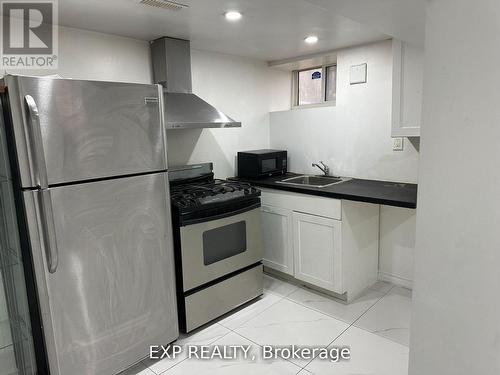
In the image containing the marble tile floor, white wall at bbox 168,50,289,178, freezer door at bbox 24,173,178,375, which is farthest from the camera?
white wall at bbox 168,50,289,178

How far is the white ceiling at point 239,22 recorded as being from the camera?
1.92m

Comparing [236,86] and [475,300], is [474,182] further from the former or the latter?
[236,86]

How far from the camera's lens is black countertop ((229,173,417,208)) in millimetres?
2305

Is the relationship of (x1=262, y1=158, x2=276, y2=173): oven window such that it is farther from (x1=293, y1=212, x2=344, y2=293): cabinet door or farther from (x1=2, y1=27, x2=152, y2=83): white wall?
(x1=2, y1=27, x2=152, y2=83): white wall

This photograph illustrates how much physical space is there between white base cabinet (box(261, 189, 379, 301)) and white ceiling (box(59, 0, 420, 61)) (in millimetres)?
1300

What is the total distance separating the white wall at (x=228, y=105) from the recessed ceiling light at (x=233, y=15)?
875 mm

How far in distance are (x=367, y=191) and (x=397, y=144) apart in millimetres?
604

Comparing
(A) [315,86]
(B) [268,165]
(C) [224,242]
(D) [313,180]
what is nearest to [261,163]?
(B) [268,165]

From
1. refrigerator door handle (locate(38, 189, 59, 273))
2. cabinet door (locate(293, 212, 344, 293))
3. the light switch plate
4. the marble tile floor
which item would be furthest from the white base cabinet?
refrigerator door handle (locate(38, 189, 59, 273))

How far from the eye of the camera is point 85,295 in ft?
5.78

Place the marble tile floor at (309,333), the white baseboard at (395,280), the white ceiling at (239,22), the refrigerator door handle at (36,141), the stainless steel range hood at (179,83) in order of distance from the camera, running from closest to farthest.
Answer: the refrigerator door handle at (36,141) → the white ceiling at (239,22) → the marble tile floor at (309,333) → the stainless steel range hood at (179,83) → the white baseboard at (395,280)

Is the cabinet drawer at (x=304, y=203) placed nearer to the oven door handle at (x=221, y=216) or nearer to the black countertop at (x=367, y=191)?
the black countertop at (x=367, y=191)

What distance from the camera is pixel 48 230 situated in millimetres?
1579

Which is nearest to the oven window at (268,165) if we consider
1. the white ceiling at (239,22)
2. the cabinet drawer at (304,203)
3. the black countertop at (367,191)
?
the black countertop at (367,191)
